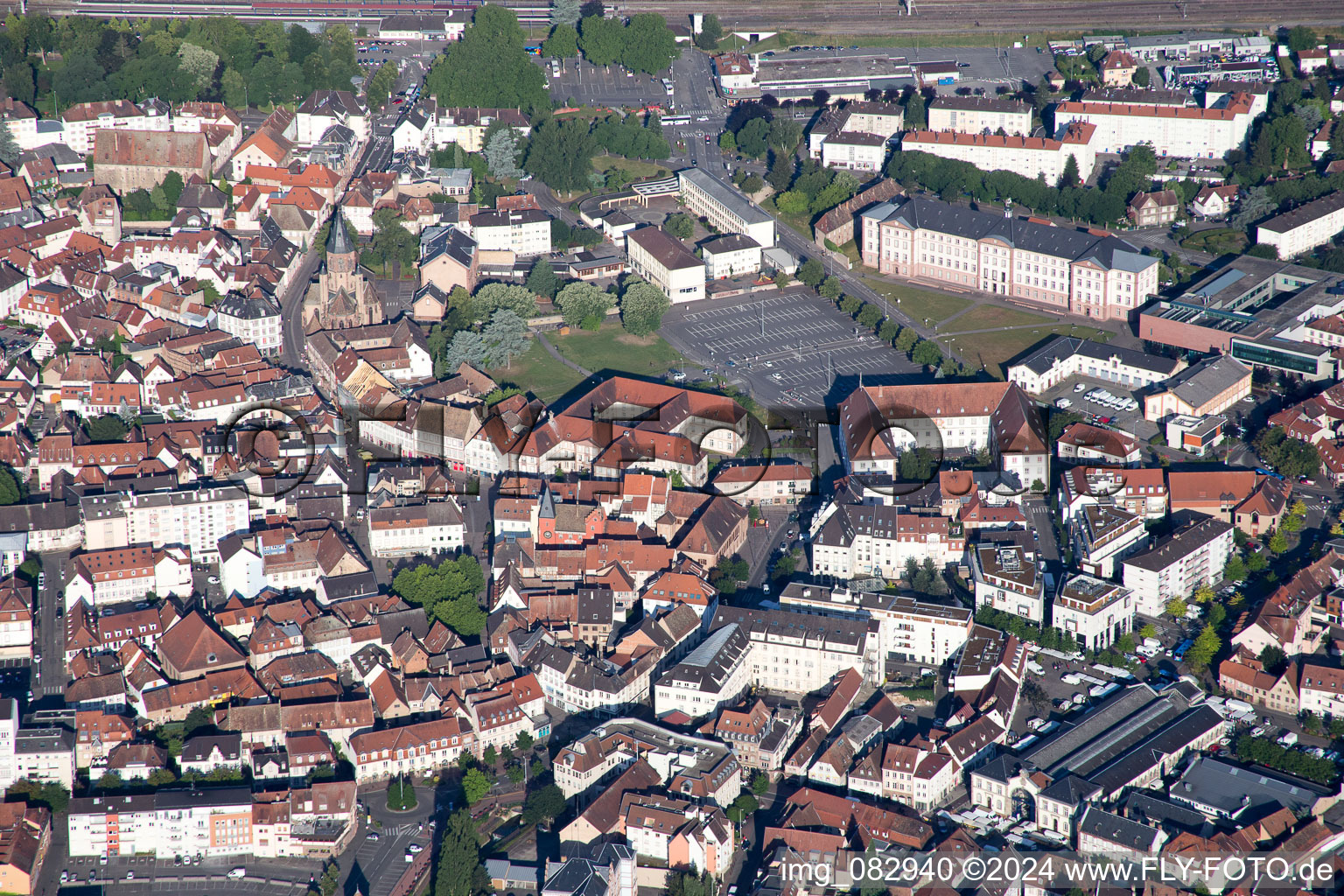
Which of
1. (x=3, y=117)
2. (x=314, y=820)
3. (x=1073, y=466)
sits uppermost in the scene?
(x=3, y=117)

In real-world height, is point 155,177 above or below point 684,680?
above

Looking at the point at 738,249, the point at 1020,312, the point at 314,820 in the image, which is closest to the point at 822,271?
the point at 738,249

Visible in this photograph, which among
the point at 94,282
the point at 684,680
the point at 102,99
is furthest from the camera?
the point at 102,99

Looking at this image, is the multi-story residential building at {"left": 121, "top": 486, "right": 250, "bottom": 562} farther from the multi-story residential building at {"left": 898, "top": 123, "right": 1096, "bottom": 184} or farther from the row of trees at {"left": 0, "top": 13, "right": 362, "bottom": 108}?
the multi-story residential building at {"left": 898, "top": 123, "right": 1096, "bottom": 184}

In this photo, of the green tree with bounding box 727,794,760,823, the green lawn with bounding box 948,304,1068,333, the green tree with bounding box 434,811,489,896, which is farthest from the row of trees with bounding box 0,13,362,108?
the green tree with bounding box 727,794,760,823

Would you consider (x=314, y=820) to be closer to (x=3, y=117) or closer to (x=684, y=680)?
(x=684, y=680)

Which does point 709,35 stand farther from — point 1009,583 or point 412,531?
point 1009,583
